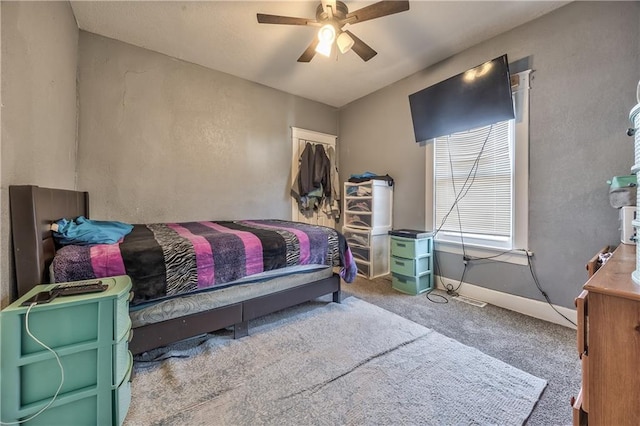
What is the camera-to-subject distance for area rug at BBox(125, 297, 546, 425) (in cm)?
115

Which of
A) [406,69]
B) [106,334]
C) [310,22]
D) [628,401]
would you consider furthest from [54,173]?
[406,69]

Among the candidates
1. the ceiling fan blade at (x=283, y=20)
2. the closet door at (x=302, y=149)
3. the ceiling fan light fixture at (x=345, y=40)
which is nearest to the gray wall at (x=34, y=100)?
the ceiling fan blade at (x=283, y=20)

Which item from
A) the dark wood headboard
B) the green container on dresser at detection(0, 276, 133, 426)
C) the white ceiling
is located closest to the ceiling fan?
the white ceiling

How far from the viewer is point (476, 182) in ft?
8.39

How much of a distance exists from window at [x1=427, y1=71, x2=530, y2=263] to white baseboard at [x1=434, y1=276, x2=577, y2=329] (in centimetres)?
42

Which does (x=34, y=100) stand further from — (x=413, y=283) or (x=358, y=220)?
(x=413, y=283)

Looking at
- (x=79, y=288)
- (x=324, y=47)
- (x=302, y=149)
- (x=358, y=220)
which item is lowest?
(x=79, y=288)

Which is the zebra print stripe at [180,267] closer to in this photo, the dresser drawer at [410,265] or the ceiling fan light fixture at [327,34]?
the ceiling fan light fixture at [327,34]

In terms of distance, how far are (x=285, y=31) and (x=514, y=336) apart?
3.19 m

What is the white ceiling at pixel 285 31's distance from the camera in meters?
2.06

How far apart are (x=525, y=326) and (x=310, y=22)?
2897mm

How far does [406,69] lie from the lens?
298 centimetres

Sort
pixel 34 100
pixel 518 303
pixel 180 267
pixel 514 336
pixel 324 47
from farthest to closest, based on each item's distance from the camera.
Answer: pixel 518 303
pixel 324 47
pixel 514 336
pixel 180 267
pixel 34 100

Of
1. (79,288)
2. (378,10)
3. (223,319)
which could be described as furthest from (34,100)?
(378,10)
